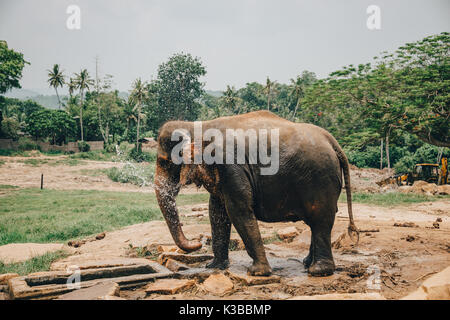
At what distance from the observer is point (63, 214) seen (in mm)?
13891

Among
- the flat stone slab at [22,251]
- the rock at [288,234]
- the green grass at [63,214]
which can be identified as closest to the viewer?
the flat stone slab at [22,251]

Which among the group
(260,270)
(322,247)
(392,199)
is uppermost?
(322,247)

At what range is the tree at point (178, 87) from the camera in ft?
150

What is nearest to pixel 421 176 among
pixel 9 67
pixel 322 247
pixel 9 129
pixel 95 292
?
pixel 322 247

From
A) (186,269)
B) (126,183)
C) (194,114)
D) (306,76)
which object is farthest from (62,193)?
(306,76)

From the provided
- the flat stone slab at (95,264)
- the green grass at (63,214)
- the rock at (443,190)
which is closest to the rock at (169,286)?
the flat stone slab at (95,264)

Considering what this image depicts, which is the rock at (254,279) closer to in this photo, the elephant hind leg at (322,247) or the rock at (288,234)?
the elephant hind leg at (322,247)

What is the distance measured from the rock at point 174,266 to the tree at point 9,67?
3306 centimetres

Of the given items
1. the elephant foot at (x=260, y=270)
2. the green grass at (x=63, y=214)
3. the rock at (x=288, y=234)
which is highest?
the elephant foot at (x=260, y=270)

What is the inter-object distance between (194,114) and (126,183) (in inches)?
763

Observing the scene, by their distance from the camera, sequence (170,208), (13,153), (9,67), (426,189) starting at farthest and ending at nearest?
(13,153)
(9,67)
(426,189)
(170,208)

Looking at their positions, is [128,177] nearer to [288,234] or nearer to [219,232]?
[288,234]

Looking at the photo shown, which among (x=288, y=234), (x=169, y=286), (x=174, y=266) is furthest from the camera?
(x=288, y=234)

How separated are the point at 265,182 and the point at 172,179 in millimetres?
1525
